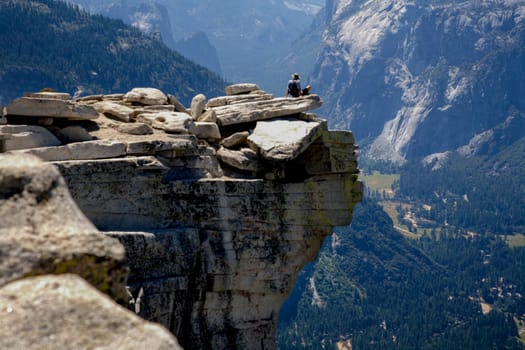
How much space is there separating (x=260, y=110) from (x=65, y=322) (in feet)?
63.9

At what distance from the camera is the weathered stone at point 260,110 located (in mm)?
25719

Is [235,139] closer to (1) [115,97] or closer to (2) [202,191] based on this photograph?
(2) [202,191]

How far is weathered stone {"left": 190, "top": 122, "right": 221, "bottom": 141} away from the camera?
80.3 feet

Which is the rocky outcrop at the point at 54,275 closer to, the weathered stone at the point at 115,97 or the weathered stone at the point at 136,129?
the weathered stone at the point at 136,129

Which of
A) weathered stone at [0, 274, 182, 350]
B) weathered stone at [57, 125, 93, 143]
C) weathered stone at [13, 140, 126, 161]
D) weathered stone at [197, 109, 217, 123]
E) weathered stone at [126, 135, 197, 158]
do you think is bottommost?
weathered stone at [0, 274, 182, 350]

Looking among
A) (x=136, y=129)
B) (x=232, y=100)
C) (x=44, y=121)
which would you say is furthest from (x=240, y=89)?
(x=44, y=121)

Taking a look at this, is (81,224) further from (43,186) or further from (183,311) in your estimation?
(183,311)

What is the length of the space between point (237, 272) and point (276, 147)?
4.25 meters

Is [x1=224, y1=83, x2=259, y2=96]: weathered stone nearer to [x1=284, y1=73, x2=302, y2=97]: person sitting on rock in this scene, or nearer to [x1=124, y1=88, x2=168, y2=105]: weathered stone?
[x1=284, y1=73, x2=302, y2=97]: person sitting on rock

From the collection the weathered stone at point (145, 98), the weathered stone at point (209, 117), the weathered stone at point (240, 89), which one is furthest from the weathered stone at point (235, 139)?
the weathered stone at point (240, 89)

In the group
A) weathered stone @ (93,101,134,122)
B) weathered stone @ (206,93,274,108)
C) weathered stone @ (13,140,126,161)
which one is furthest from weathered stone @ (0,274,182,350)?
weathered stone @ (206,93,274,108)

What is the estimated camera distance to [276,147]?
23.5 m

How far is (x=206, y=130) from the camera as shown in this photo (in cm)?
A: 2469

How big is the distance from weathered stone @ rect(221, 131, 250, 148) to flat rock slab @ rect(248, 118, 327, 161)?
36cm
